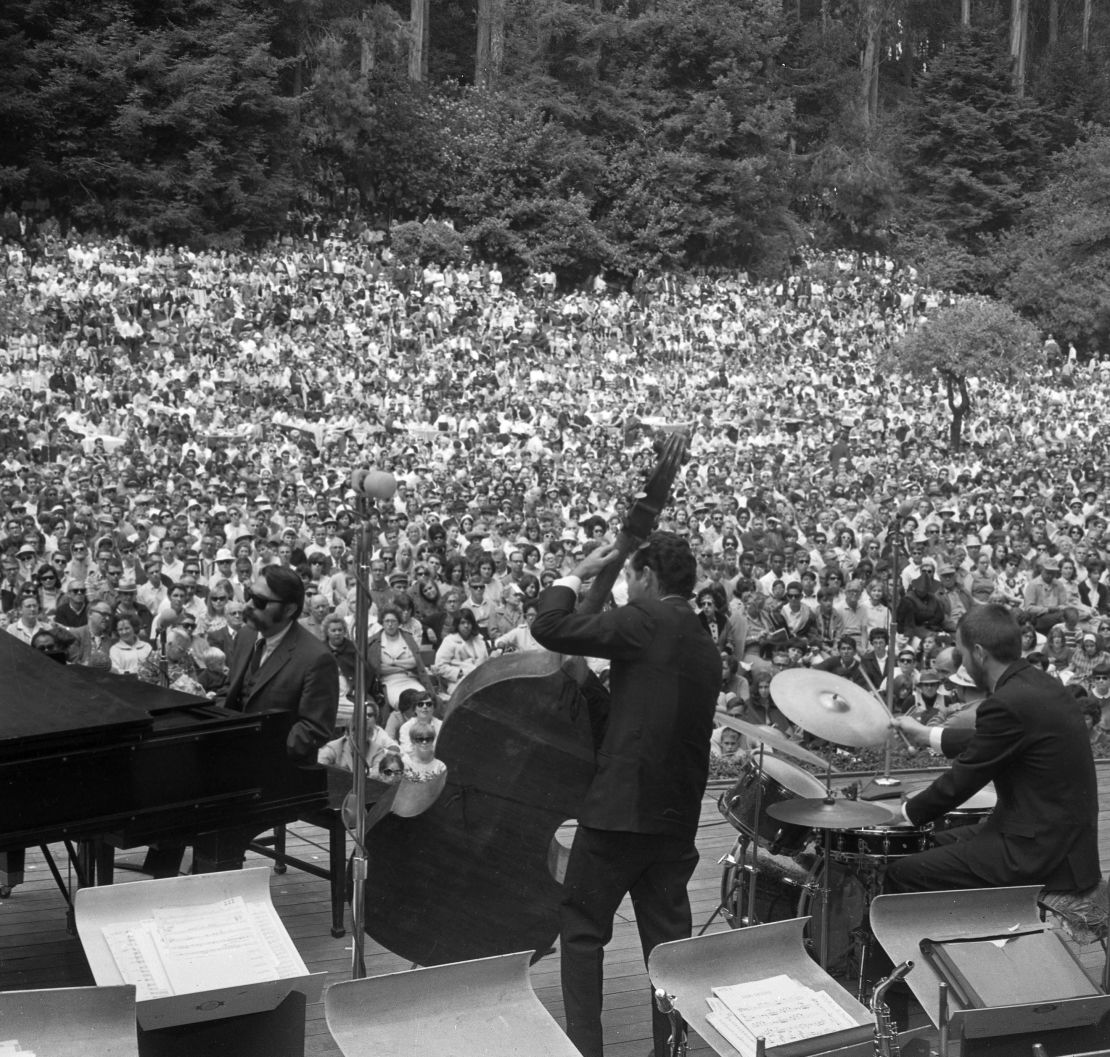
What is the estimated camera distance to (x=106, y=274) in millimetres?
23125

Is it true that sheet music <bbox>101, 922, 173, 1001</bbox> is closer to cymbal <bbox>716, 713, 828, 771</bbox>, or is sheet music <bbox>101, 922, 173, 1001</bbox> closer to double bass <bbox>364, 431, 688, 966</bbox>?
double bass <bbox>364, 431, 688, 966</bbox>

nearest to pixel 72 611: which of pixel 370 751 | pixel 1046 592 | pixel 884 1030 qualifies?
pixel 370 751

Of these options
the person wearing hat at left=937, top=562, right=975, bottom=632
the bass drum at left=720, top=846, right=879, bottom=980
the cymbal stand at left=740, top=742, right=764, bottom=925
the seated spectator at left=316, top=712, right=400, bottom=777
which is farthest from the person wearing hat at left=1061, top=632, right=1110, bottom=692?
the cymbal stand at left=740, top=742, right=764, bottom=925

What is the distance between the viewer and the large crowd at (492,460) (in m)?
9.27

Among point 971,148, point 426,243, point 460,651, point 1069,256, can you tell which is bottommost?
point 460,651

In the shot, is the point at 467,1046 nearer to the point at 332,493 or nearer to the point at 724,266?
the point at 332,493

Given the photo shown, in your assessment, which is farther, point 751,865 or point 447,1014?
point 751,865

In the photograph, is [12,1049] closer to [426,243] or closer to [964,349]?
[964,349]

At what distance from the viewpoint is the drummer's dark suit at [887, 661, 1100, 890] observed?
3.59 meters

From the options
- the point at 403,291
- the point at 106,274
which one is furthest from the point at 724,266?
the point at 106,274

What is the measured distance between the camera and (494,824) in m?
3.71

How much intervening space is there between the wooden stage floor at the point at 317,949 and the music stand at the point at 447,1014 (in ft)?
3.57

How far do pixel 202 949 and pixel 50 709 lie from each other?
1110mm

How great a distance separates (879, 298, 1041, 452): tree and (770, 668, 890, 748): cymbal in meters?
21.0
